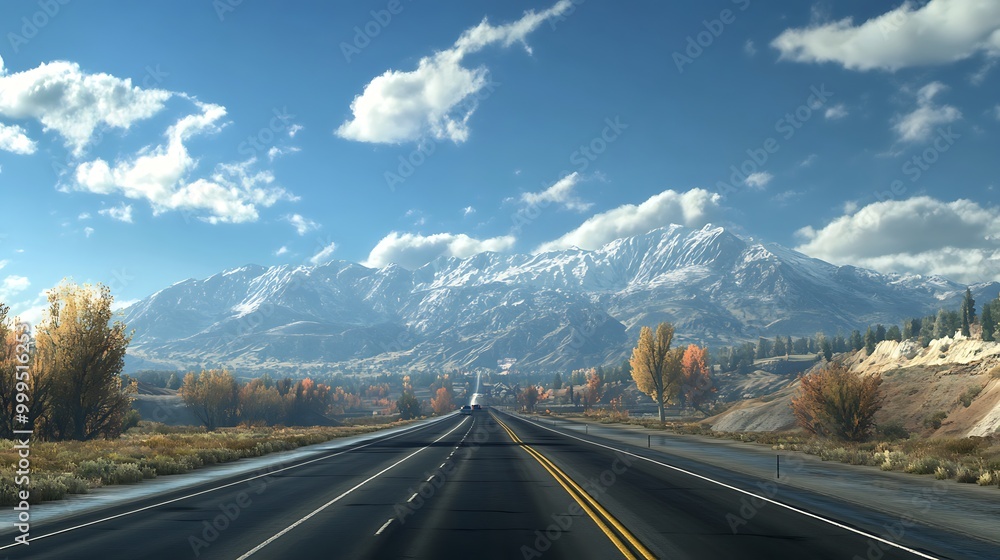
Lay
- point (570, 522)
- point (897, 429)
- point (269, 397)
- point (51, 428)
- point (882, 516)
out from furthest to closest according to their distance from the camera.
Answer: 1. point (269, 397)
2. point (897, 429)
3. point (51, 428)
4. point (882, 516)
5. point (570, 522)

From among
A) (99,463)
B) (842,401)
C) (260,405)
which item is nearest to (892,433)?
(842,401)

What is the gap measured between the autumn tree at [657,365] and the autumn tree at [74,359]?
212 feet

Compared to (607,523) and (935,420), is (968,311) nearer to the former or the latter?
(935,420)

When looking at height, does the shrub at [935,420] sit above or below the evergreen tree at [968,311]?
below

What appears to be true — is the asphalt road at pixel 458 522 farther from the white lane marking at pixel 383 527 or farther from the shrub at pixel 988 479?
the shrub at pixel 988 479

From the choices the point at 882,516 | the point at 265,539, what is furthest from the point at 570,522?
the point at 882,516

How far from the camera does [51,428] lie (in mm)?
44688

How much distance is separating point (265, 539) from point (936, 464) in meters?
24.5

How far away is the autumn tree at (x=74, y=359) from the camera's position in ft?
144

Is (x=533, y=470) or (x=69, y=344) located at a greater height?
(x=69, y=344)

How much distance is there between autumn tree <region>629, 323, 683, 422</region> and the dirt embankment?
37.6 feet

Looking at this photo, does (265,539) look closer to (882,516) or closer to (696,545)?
(696,545)

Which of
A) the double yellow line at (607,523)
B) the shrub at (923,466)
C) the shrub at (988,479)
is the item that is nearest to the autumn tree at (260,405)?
the double yellow line at (607,523)

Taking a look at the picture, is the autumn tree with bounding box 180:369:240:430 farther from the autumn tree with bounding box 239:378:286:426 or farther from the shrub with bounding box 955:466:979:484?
Answer: the shrub with bounding box 955:466:979:484
